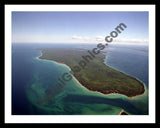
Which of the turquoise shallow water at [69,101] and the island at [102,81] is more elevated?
the island at [102,81]

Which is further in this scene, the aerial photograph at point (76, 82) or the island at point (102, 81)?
the island at point (102, 81)

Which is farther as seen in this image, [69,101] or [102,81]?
[102,81]

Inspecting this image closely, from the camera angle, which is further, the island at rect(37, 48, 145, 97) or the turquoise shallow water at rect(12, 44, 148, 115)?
the island at rect(37, 48, 145, 97)

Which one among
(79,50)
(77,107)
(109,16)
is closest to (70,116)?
(77,107)

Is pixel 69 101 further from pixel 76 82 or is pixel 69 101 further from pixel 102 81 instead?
pixel 102 81

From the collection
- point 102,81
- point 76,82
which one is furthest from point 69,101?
point 102,81

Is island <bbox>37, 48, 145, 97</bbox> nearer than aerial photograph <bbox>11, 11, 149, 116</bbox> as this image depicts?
No

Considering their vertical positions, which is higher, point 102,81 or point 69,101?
point 102,81

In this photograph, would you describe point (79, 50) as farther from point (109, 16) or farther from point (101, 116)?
point (101, 116)

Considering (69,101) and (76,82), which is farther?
(76,82)

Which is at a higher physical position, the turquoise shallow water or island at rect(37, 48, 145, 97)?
island at rect(37, 48, 145, 97)

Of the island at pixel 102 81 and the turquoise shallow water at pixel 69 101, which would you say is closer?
the turquoise shallow water at pixel 69 101
